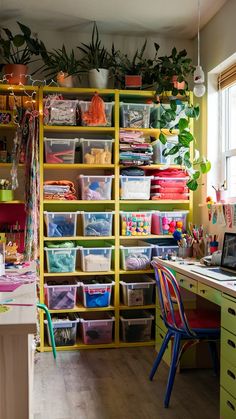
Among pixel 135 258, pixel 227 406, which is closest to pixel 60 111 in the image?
pixel 135 258

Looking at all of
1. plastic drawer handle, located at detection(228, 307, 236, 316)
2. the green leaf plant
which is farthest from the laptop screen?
the green leaf plant

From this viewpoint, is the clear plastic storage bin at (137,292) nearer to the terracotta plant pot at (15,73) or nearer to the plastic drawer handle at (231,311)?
the plastic drawer handle at (231,311)

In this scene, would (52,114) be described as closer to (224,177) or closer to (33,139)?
(33,139)

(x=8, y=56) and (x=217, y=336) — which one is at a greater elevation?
(x=8, y=56)

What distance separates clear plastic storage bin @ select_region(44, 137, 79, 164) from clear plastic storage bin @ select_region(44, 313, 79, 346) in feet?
4.23

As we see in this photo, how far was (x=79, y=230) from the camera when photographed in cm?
433

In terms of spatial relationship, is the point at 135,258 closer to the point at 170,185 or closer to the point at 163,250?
the point at 163,250

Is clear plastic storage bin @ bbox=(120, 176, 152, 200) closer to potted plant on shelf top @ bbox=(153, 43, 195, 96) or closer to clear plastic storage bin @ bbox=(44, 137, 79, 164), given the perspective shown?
clear plastic storage bin @ bbox=(44, 137, 79, 164)

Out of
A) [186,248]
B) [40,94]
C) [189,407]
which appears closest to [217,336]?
[189,407]

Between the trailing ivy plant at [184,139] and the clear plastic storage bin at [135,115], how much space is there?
0.14 meters

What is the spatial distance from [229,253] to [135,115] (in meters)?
1.50

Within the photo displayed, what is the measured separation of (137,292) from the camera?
417cm

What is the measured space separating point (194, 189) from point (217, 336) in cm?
139

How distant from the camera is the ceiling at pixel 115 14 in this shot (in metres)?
3.79
